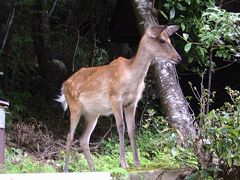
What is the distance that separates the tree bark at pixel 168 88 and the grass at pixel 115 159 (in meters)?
0.35

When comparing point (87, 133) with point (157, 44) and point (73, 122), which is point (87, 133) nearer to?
point (73, 122)

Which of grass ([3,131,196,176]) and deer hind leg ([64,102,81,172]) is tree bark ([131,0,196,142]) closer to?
grass ([3,131,196,176])

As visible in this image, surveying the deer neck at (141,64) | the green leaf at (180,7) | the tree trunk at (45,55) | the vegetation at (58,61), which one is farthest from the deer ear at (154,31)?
the tree trunk at (45,55)

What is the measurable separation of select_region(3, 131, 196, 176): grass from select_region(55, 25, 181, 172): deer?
237mm

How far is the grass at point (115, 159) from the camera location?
5527mm

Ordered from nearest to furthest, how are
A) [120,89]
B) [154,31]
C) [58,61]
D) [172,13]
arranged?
[120,89] → [154,31] → [172,13] → [58,61]

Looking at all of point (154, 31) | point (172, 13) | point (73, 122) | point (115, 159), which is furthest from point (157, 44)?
point (172, 13)

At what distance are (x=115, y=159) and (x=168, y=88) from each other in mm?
1288

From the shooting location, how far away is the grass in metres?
5.53

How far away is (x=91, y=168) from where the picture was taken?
6.51 m

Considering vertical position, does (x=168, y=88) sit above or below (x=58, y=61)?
below

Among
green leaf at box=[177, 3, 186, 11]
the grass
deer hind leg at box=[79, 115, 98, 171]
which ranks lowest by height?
the grass

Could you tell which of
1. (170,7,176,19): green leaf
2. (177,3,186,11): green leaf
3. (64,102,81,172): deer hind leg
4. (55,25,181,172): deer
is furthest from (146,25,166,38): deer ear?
(177,3,186,11): green leaf

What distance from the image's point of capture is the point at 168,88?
7.92 metres
